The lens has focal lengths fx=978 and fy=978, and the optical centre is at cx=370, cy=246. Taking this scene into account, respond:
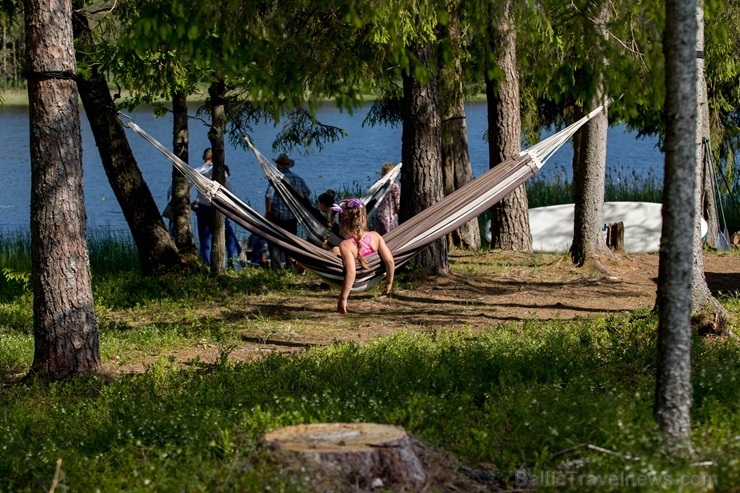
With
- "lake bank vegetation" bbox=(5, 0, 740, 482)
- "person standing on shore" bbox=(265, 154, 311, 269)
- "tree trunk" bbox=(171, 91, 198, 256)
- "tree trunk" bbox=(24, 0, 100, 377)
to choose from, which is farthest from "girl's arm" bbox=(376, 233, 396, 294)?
"tree trunk" bbox=(171, 91, 198, 256)

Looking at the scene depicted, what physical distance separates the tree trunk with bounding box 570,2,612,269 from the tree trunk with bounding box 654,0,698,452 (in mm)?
5558

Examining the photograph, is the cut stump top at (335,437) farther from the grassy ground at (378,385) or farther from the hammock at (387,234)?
the hammock at (387,234)

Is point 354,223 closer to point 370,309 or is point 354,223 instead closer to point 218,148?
point 370,309

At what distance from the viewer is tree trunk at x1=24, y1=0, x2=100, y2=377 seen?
551cm

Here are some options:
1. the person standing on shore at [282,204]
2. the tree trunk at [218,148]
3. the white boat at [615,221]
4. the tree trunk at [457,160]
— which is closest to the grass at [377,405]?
the tree trunk at [218,148]

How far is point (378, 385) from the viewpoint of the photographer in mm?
4980

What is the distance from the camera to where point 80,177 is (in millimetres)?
5699

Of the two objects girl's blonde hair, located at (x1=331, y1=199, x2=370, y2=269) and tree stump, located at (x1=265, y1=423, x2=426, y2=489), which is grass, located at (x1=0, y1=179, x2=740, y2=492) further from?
girl's blonde hair, located at (x1=331, y1=199, x2=370, y2=269)

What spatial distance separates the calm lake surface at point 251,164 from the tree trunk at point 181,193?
3.31 metres

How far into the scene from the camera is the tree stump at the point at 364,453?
10.5 feet

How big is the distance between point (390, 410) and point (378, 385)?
0.79 m

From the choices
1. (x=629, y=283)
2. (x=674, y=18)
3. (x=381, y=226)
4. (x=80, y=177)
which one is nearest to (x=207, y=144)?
(x=381, y=226)

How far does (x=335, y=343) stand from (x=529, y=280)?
2.73m


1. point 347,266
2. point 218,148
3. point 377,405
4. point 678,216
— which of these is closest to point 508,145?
point 218,148
